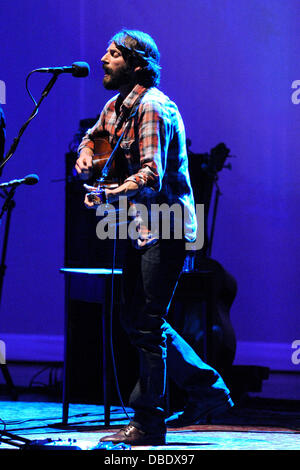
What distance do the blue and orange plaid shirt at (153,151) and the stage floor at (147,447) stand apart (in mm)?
917

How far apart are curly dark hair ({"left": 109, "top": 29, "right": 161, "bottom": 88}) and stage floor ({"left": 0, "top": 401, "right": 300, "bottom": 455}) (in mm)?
1451

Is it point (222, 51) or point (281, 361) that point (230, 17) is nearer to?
point (222, 51)

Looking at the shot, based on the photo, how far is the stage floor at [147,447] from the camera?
123 inches

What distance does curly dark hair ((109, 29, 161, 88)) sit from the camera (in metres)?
2.94

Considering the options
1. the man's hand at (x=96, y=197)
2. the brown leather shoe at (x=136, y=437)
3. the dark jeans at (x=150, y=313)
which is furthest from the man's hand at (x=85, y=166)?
the brown leather shoe at (x=136, y=437)

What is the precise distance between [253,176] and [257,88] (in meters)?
0.66

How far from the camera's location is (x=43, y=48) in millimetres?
6000

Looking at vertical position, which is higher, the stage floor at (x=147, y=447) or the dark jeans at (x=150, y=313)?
the dark jeans at (x=150, y=313)

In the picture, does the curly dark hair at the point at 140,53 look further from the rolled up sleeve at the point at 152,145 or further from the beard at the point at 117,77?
the rolled up sleeve at the point at 152,145

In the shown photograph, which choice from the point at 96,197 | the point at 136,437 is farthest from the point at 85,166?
the point at 136,437

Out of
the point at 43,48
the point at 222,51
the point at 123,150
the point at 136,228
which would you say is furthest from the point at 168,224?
the point at 43,48

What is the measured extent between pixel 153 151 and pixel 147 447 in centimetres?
116

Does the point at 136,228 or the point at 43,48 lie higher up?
the point at 43,48

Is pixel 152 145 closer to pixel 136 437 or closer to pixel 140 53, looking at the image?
pixel 140 53
